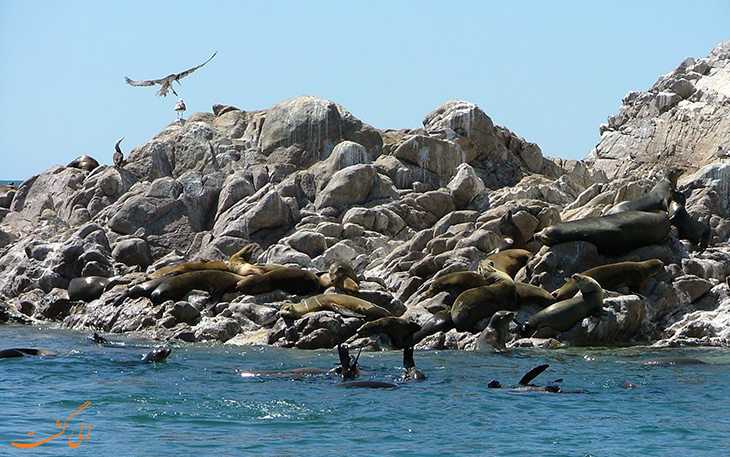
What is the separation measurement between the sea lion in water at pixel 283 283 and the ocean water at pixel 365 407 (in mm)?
4059

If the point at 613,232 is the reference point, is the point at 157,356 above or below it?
below

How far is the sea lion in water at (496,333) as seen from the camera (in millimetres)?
18688

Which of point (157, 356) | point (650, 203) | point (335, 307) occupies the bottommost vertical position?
point (157, 356)

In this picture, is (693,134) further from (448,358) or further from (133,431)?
(133,431)

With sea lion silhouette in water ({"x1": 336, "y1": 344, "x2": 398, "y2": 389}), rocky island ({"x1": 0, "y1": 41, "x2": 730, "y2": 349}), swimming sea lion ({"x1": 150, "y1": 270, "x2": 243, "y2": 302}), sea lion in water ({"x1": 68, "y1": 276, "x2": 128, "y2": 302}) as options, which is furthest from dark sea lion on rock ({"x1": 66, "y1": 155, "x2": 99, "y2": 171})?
sea lion silhouette in water ({"x1": 336, "y1": 344, "x2": 398, "y2": 389})

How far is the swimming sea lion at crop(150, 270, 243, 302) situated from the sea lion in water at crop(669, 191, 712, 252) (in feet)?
34.9

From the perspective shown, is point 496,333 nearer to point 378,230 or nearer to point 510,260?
Result: point 510,260

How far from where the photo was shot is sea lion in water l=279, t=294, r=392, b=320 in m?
20.3

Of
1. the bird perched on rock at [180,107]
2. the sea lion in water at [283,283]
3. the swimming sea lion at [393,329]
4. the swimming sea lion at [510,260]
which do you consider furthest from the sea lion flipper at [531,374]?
the bird perched on rock at [180,107]

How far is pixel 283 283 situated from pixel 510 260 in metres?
5.15

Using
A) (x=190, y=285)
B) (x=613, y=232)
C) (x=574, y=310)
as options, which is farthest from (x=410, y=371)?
(x=190, y=285)

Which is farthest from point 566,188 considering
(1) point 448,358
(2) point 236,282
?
(1) point 448,358

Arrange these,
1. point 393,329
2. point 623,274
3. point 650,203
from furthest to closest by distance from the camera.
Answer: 1. point 650,203
2. point 623,274
3. point 393,329

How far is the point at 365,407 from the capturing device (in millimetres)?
13125
